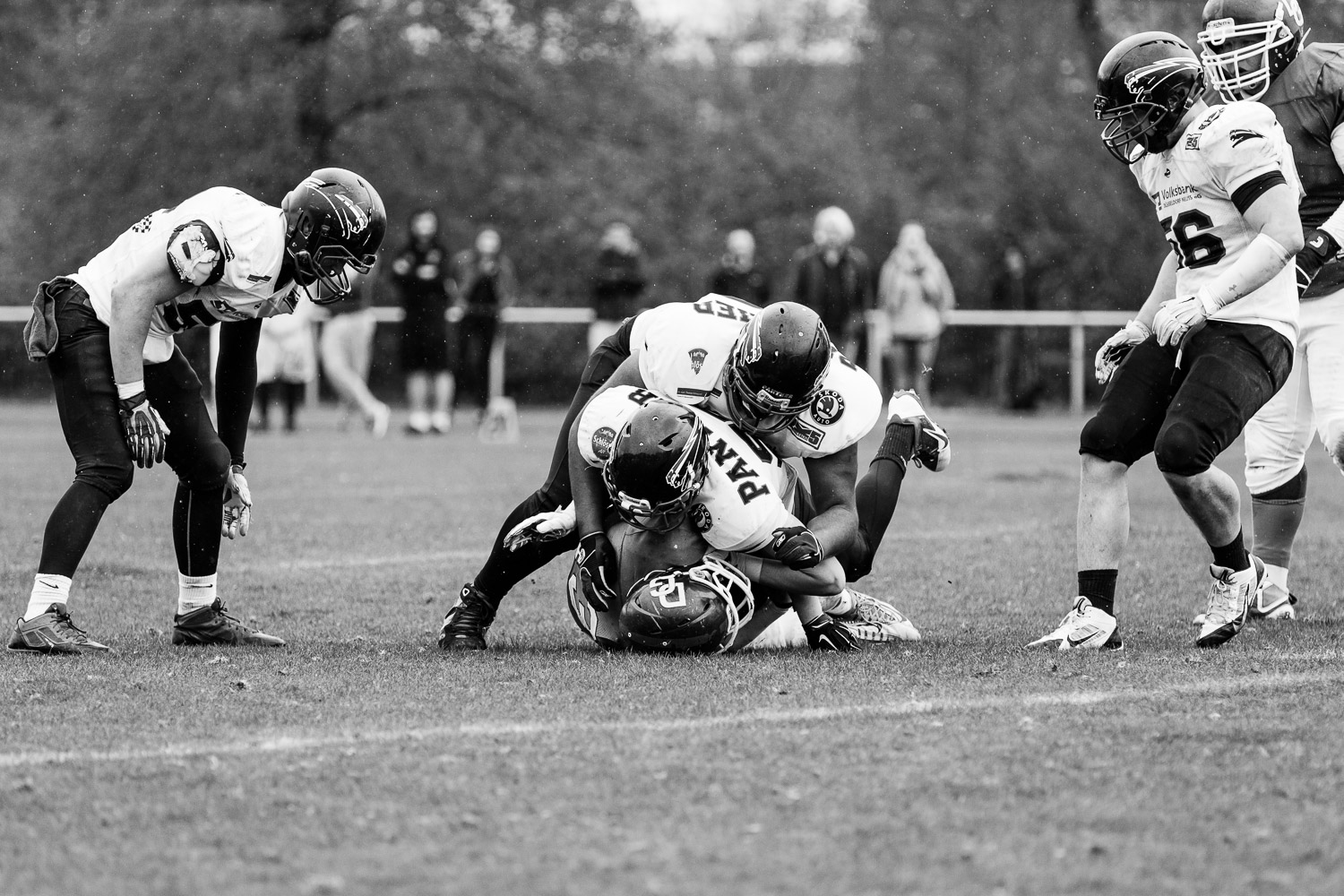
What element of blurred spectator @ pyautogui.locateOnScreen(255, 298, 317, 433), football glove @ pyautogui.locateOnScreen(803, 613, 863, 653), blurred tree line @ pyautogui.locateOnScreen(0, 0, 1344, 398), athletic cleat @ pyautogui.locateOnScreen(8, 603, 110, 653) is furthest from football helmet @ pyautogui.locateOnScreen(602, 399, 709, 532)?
blurred tree line @ pyautogui.locateOnScreen(0, 0, 1344, 398)

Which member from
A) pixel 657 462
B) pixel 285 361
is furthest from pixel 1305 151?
pixel 285 361

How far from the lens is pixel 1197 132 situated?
18.6 feet

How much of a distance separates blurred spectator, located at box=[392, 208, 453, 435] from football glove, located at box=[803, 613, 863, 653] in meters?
12.0

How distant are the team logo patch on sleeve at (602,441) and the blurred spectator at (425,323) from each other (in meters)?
12.0

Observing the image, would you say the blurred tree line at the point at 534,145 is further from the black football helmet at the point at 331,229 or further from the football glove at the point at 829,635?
the black football helmet at the point at 331,229

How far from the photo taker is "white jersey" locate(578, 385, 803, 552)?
5.62 meters

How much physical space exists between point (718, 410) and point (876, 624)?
94 centimetres

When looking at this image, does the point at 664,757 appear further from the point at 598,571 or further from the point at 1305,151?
the point at 1305,151

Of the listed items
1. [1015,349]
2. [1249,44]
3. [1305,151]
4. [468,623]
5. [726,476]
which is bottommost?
[468,623]

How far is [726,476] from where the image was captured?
5645mm

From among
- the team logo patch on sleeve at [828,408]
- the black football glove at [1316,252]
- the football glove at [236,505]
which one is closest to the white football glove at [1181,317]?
the black football glove at [1316,252]

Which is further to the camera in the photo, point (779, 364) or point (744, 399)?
point (744, 399)

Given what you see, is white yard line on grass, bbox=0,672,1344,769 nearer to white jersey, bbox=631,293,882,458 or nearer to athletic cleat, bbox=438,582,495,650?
white jersey, bbox=631,293,882,458

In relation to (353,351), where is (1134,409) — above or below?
above
